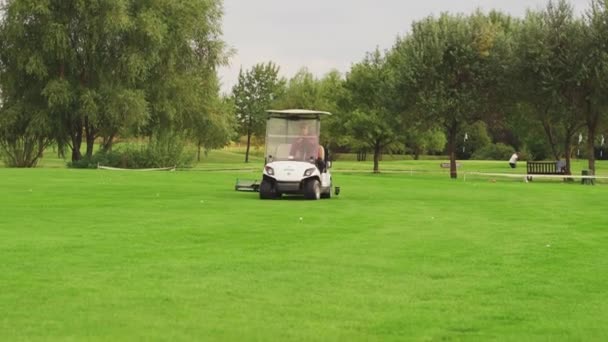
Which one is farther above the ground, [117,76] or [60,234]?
[117,76]

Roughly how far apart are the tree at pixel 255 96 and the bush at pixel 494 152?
23.3 meters

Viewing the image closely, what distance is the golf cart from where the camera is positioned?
2244 cm

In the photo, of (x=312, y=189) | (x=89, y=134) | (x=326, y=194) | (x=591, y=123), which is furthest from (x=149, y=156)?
(x=312, y=189)

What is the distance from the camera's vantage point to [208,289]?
8.63 metres

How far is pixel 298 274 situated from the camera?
965cm

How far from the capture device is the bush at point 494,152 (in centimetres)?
9019

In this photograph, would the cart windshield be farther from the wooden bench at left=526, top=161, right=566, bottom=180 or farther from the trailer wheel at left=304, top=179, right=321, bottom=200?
the wooden bench at left=526, top=161, right=566, bottom=180

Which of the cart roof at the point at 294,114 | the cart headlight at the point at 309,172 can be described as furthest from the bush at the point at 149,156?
the cart headlight at the point at 309,172

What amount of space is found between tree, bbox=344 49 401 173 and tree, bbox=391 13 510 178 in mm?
8928

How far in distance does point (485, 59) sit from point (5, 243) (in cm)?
3996

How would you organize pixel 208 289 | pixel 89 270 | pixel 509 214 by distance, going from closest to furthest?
pixel 208 289, pixel 89 270, pixel 509 214

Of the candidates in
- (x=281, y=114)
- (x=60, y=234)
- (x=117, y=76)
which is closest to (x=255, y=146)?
(x=117, y=76)

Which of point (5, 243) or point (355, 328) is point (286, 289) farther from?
point (5, 243)

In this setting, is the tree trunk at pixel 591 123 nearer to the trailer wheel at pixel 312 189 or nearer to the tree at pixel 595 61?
the tree at pixel 595 61
